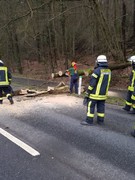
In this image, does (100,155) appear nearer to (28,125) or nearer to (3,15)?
(28,125)

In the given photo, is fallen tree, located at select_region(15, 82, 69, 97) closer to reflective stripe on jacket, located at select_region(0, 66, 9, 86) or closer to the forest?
reflective stripe on jacket, located at select_region(0, 66, 9, 86)

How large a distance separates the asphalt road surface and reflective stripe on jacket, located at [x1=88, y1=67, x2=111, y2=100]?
0.83 m

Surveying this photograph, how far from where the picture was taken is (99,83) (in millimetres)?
7312

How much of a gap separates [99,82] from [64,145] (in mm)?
2113

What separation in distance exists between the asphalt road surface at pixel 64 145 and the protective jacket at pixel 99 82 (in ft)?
2.74

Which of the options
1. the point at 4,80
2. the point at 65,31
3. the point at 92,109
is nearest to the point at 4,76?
the point at 4,80

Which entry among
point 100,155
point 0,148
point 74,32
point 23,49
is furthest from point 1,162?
point 23,49

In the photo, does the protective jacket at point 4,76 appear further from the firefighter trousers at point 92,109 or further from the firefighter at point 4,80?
the firefighter trousers at point 92,109

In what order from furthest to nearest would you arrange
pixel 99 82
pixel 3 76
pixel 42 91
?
pixel 42 91
pixel 3 76
pixel 99 82

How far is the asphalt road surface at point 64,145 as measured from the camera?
4762mm

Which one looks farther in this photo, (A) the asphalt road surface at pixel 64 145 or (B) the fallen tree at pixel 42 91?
(B) the fallen tree at pixel 42 91

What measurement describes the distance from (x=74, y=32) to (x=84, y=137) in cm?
2602

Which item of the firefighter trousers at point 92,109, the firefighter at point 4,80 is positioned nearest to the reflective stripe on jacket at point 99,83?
the firefighter trousers at point 92,109

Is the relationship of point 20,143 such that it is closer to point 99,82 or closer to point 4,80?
point 99,82
